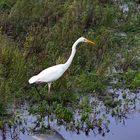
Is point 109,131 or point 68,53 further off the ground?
point 68,53

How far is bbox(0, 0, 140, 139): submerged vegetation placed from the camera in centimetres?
1017

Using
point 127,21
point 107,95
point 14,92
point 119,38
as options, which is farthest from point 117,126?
point 127,21

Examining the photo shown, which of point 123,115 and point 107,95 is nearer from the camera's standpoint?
point 123,115

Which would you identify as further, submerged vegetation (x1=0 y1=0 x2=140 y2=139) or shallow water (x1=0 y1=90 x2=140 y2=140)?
submerged vegetation (x1=0 y1=0 x2=140 y2=139)

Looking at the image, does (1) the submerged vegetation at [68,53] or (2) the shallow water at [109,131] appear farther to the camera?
(1) the submerged vegetation at [68,53]

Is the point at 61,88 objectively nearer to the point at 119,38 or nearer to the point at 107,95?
the point at 107,95

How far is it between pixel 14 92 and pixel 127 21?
5248mm

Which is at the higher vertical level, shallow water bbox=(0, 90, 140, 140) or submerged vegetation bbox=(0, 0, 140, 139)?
submerged vegetation bbox=(0, 0, 140, 139)

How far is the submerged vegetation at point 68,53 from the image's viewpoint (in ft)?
33.4

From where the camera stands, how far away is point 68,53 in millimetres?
12109

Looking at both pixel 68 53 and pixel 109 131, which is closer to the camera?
pixel 109 131

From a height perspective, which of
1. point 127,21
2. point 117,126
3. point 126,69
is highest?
point 127,21

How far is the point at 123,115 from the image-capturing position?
10.2 m

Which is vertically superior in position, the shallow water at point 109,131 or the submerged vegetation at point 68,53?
the submerged vegetation at point 68,53
